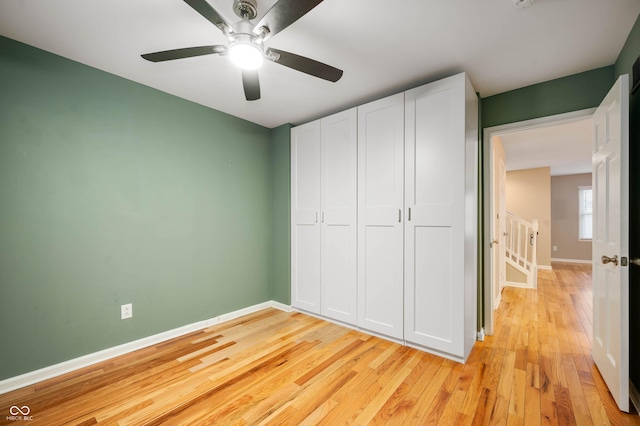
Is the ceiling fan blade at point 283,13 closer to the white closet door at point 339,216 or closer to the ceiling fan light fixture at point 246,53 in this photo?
the ceiling fan light fixture at point 246,53

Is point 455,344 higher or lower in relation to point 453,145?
lower

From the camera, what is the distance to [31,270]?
198cm

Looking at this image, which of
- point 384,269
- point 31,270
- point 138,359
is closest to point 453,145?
point 384,269

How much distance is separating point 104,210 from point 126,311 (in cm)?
92

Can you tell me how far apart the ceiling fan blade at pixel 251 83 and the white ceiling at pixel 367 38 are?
0.34 meters

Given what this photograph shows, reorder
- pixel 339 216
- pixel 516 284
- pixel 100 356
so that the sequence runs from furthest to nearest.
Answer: pixel 516 284 < pixel 339 216 < pixel 100 356

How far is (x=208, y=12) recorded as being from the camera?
4.27 ft

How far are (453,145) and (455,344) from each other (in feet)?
5.39

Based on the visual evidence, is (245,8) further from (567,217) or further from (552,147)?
(567,217)

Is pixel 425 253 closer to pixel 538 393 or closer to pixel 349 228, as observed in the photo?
pixel 349 228

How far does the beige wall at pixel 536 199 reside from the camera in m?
6.44

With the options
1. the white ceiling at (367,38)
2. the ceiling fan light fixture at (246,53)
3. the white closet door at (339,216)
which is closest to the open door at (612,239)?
the white ceiling at (367,38)

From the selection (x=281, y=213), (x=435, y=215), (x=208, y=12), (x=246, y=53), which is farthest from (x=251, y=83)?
(x=281, y=213)

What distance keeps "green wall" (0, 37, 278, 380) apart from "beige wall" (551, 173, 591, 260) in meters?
8.57
